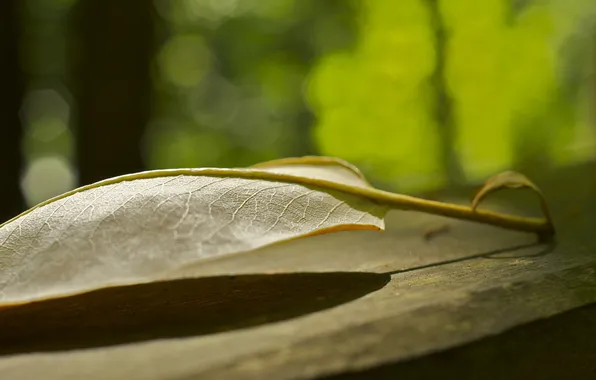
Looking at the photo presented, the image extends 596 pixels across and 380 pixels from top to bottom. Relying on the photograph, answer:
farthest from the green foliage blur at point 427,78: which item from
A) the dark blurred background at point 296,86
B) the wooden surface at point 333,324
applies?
the wooden surface at point 333,324

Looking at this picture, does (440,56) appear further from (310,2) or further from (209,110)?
(209,110)

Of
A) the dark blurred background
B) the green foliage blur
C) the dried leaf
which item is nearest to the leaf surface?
the dried leaf

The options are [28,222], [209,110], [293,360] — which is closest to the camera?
[293,360]

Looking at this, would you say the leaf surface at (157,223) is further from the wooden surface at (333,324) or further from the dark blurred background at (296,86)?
the dark blurred background at (296,86)

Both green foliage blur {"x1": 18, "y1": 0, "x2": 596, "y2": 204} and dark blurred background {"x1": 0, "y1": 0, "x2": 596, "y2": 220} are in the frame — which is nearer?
dark blurred background {"x1": 0, "y1": 0, "x2": 596, "y2": 220}

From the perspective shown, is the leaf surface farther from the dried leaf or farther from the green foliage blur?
the green foliage blur

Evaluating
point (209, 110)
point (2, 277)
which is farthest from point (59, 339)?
point (209, 110)

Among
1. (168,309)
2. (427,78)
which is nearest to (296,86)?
(427,78)
